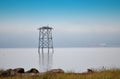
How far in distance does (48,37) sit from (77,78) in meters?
30.1

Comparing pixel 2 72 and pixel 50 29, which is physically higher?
pixel 50 29

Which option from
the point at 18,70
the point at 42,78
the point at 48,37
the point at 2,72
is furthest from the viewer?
the point at 48,37

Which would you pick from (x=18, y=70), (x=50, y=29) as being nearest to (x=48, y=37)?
(x=50, y=29)

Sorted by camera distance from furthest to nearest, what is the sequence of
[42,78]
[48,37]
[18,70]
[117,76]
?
[48,37], [18,70], [117,76], [42,78]

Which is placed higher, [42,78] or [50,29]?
[50,29]

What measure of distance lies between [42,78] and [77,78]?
4.23 feet

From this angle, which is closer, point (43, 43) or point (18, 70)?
point (18, 70)

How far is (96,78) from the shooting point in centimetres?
846

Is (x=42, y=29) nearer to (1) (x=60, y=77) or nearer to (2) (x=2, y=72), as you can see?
(2) (x=2, y=72)

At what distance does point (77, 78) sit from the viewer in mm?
8469

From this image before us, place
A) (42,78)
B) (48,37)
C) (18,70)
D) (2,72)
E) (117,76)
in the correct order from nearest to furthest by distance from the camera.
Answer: (42,78), (117,76), (2,72), (18,70), (48,37)

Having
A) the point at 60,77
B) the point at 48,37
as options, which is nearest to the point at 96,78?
the point at 60,77

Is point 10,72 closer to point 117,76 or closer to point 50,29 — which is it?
point 117,76

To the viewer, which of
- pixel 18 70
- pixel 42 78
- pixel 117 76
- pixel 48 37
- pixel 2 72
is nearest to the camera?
pixel 42 78
